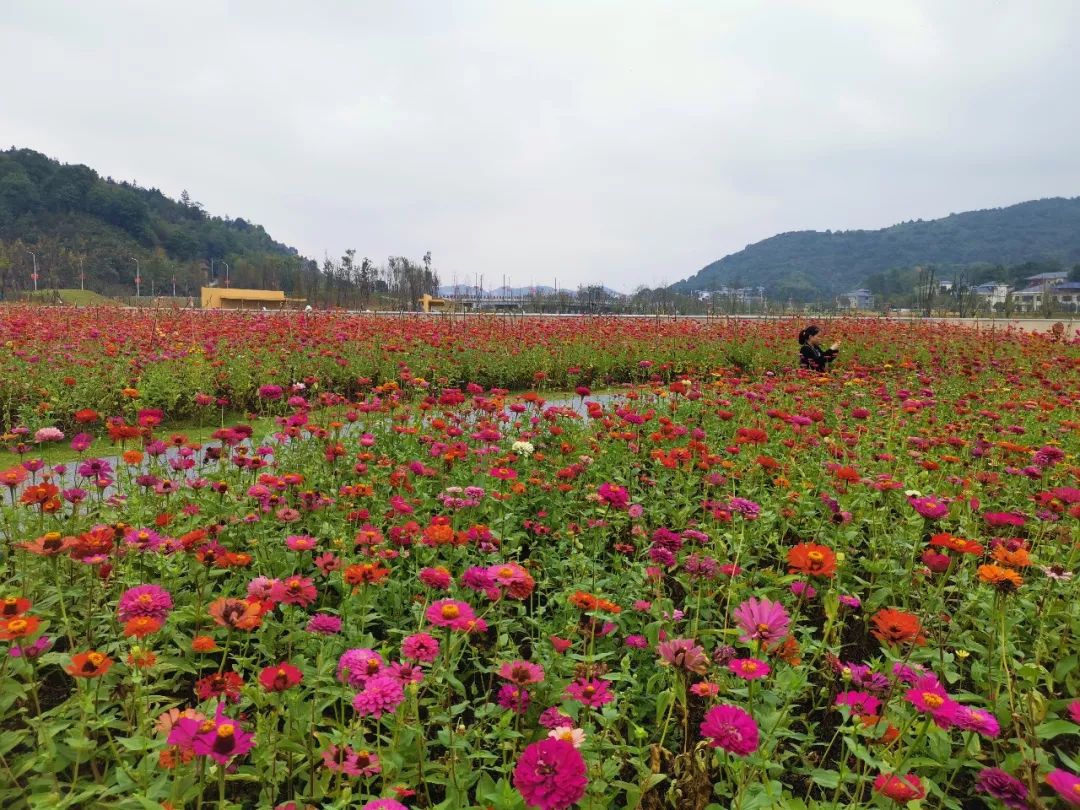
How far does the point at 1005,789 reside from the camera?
3.47ft

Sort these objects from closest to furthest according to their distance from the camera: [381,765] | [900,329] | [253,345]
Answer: [381,765]
[253,345]
[900,329]

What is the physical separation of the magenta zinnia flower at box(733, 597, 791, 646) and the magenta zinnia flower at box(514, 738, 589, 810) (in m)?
0.50

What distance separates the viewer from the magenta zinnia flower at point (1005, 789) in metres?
1.04

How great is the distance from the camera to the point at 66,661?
1528mm

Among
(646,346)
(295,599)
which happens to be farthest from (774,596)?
(646,346)

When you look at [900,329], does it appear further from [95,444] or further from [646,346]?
[95,444]

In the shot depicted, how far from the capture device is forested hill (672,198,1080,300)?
115 metres

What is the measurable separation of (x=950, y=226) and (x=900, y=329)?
489ft

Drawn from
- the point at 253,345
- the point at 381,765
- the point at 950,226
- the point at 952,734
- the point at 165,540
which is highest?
the point at 950,226

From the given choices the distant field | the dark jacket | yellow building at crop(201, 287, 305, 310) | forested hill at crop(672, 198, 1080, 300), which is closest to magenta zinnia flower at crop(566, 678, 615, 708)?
the dark jacket

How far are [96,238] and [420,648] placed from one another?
7665 centimetres

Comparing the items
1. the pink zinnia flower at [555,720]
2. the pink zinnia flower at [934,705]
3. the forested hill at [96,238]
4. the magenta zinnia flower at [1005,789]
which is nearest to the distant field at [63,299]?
the pink zinnia flower at [555,720]

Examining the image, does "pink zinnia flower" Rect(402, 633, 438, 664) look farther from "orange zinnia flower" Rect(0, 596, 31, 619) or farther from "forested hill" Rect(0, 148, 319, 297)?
"forested hill" Rect(0, 148, 319, 297)

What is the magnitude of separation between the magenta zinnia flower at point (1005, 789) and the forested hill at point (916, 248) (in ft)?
353
